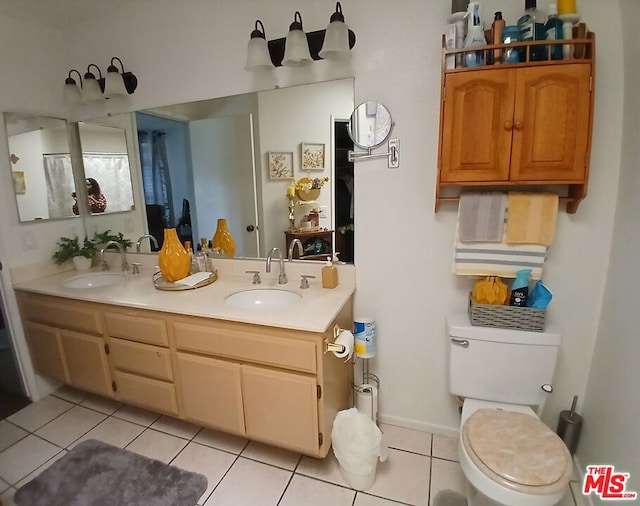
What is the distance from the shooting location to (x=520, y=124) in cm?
130

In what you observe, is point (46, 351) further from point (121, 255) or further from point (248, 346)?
point (248, 346)

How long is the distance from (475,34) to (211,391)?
197 cm

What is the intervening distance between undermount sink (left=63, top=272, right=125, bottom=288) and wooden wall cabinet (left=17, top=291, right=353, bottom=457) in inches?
8.9

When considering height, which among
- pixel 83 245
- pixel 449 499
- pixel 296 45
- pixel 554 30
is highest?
pixel 296 45

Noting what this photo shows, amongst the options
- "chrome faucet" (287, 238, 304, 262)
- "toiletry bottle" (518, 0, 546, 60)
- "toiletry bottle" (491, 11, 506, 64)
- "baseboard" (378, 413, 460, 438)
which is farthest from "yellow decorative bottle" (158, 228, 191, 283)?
"toiletry bottle" (518, 0, 546, 60)

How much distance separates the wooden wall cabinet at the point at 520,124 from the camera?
1247 millimetres

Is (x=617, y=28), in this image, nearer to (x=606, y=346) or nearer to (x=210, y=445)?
(x=606, y=346)

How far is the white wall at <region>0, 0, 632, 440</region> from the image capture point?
143 cm

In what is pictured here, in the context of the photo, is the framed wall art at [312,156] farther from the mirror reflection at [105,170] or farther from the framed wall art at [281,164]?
the mirror reflection at [105,170]

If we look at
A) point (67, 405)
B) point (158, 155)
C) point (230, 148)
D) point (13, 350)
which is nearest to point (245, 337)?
point (230, 148)

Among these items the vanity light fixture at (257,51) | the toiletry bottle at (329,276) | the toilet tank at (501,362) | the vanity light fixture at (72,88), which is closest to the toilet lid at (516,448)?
the toilet tank at (501,362)

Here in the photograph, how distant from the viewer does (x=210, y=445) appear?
179cm

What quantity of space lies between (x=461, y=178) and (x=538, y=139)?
0.31 meters


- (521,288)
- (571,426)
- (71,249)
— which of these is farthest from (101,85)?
(571,426)
